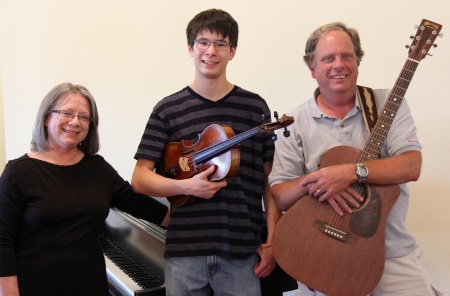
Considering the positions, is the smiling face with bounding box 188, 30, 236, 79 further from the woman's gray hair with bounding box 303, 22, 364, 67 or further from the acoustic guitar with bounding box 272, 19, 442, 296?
the acoustic guitar with bounding box 272, 19, 442, 296

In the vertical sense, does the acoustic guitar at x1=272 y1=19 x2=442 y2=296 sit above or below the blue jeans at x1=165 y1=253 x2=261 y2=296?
above

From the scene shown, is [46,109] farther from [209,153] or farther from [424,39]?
[424,39]

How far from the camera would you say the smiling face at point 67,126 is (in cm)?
158

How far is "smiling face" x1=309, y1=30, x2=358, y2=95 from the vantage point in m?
1.32

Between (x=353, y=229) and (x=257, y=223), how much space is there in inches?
15.3

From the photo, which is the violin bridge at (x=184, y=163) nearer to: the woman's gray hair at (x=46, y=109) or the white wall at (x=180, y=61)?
the woman's gray hair at (x=46, y=109)

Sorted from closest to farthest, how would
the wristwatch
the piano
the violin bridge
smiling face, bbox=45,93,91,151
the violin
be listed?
1. the wristwatch
2. the violin
3. the violin bridge
4. smiling face, bbox=45,93,91,151
5. the piano

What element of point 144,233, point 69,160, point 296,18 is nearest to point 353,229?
point 69,160

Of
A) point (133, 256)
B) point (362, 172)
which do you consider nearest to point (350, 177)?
point (362, 172)

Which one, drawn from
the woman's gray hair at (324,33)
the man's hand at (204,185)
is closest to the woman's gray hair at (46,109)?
the man's hand at (204,185)

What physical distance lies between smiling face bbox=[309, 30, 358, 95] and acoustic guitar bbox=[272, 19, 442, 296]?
0.45ft

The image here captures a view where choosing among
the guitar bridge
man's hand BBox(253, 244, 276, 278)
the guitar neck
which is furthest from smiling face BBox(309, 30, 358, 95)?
man's hand BBox(253, 244, 276, 278)

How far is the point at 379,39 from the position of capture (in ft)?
5.74

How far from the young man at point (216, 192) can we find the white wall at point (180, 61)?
0.62 meters
